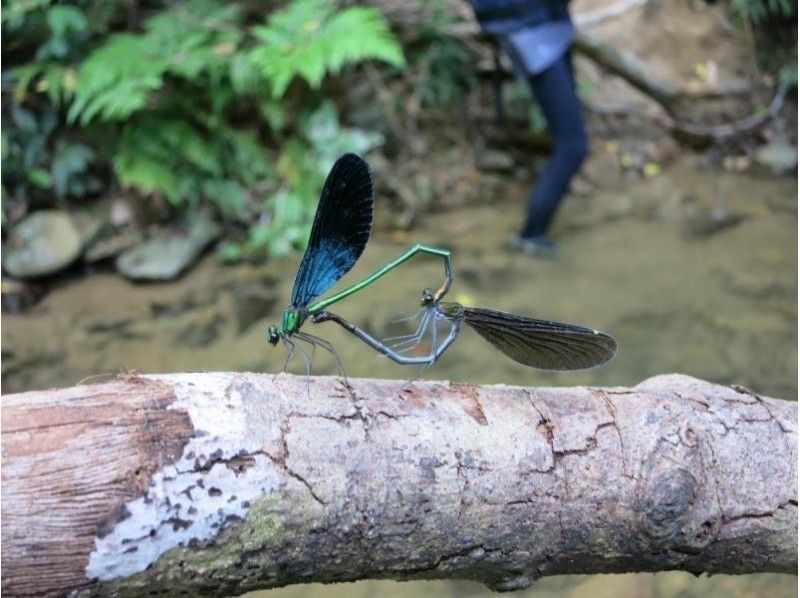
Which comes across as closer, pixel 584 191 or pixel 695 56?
pixel 584 191

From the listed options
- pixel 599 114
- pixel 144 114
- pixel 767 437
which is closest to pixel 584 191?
pixel 599 114

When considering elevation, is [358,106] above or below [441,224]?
above

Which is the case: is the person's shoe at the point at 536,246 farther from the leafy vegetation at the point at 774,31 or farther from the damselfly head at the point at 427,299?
the damselfly head at the point at 427,299

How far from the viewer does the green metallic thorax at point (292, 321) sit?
127cm

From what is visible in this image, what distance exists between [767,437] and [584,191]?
3.59m

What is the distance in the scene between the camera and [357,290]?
131cm

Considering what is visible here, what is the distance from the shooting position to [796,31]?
5.14 meters

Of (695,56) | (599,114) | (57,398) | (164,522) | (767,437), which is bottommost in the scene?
(599,114)

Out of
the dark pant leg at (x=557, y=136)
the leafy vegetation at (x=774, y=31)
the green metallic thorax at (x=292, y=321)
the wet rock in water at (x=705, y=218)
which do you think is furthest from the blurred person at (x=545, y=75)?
the green metallic thorax at (x=292, y=321)

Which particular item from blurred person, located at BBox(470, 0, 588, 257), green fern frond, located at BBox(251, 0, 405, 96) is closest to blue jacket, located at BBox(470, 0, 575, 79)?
blurred person, located at BBox(470, 0, 588, 257)

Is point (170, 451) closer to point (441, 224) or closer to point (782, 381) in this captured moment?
point (782, 381)

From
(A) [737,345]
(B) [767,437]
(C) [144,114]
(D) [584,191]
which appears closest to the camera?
(B) [767,437]

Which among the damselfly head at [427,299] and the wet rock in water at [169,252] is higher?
the damselfly head at [427,299]

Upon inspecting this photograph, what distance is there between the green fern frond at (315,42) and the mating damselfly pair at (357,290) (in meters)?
2.51
